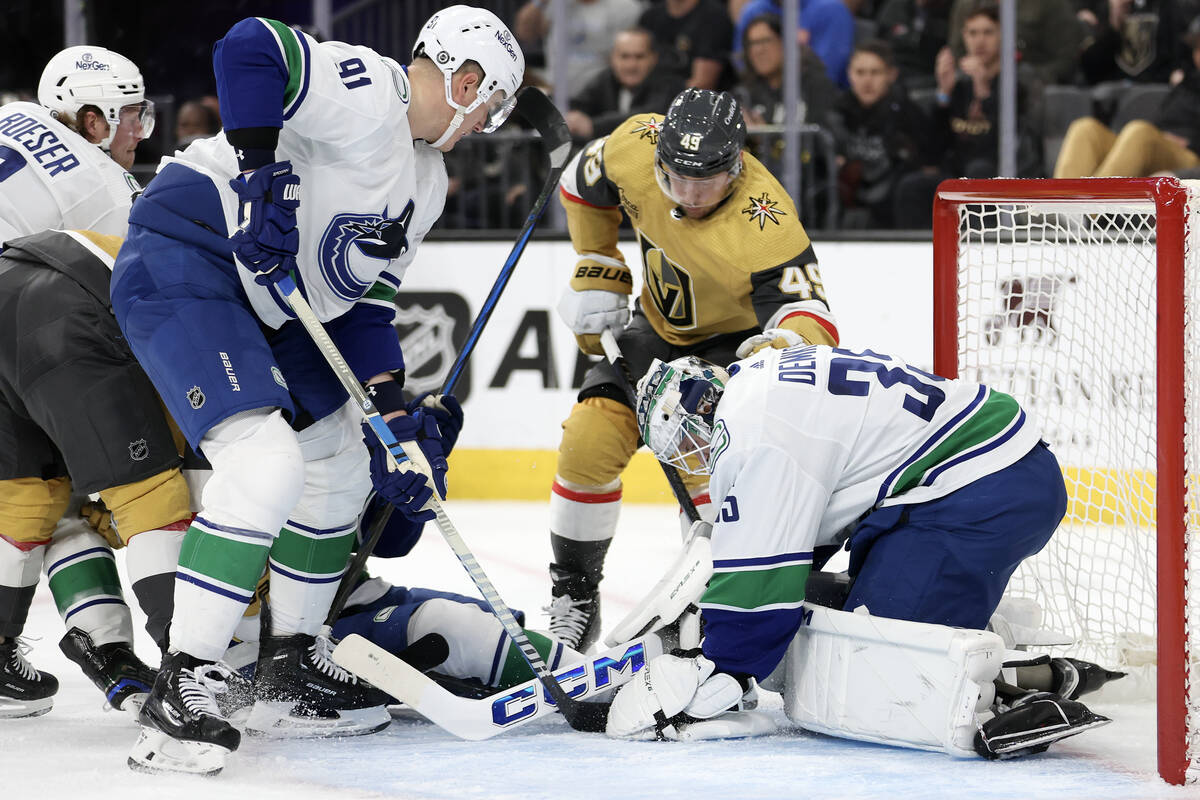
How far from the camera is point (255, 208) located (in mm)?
2281

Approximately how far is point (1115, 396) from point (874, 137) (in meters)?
2.34

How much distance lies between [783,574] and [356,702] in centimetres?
78

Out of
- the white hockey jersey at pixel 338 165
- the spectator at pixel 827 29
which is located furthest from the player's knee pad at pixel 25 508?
the spectator at pixel 827 29

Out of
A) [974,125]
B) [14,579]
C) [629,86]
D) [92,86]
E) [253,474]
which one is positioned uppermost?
[629,86]

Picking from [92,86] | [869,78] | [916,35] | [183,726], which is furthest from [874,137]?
[183,726]

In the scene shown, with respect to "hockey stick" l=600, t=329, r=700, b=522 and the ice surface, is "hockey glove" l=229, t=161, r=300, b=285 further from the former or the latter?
"hockey stick" l=600, t=329, r=700, b=522

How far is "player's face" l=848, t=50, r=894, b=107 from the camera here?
567 cm

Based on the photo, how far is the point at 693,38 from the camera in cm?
593

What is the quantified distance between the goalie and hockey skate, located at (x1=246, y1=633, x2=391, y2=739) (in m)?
0.43

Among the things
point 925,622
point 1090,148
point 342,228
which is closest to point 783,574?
point 925,622

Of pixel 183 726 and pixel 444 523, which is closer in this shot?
pixel 183 726

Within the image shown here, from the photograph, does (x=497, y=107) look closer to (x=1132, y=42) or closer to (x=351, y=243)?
(x=351, y=243)

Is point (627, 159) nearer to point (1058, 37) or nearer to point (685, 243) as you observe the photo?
point (685, 243)

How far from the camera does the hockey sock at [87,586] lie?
2.70 meters
